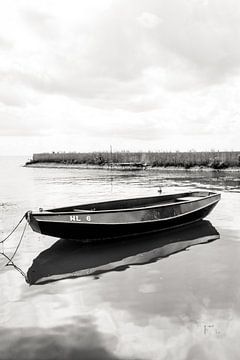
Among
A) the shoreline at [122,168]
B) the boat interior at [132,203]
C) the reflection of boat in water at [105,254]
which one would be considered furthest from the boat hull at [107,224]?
the shoreline at [122,168]

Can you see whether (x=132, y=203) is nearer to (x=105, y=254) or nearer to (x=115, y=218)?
(x=115, y=218)

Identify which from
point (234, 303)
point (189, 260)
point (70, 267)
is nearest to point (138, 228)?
point (189, 260)

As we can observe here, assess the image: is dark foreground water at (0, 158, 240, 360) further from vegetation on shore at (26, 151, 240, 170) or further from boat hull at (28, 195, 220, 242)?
vegetation on shore at (26, 151, 240, 170)

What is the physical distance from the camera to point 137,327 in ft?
19.9

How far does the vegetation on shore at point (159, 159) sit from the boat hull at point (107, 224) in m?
43.2

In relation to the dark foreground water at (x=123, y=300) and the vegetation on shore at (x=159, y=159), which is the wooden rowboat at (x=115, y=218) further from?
the vegetation on shore at (x=159, y=159)

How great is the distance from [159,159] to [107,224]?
55.9 metres

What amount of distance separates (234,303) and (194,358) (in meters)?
2.13

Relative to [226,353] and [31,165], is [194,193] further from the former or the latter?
[31,165]

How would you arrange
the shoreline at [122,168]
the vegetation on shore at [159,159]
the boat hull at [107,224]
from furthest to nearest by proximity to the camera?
the vegetation on shore at [159,159] → the shoreline at [122,168] → the boat hull at [107,224]

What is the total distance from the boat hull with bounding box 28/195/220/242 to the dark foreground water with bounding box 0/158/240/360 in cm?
48

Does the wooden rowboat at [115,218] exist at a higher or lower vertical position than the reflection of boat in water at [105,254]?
higher

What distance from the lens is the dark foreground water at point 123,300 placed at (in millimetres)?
5477

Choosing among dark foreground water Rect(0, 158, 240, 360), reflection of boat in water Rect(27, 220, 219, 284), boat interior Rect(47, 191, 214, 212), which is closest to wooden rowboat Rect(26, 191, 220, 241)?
boat interior Rect(47, 191, 214, 212)
